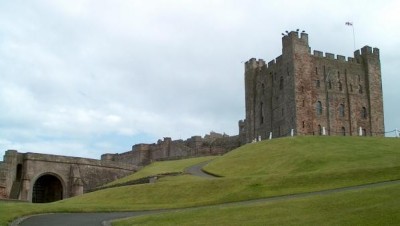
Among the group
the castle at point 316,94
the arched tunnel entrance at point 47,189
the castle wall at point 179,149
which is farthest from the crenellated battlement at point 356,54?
the arched tunnel entrance at point 47,189

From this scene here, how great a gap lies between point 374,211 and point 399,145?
98.3 ft

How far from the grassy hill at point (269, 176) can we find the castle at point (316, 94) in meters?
17.8

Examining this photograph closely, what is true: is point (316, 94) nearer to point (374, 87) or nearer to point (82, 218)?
point (374, 87)

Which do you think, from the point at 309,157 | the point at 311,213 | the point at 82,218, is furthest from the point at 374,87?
the point at 311,213

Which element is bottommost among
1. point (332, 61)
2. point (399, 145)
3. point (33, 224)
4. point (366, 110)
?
point (33, 224)

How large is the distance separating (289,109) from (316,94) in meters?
4.55

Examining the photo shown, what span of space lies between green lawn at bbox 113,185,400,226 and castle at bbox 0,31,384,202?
41613mm

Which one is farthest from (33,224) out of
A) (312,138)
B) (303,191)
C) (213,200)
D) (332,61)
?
(332,61)

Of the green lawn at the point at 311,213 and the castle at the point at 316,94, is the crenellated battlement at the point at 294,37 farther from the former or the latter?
the green lawn at the point at 311,213

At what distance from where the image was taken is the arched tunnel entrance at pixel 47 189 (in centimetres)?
6475

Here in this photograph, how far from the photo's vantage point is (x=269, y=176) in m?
33.0

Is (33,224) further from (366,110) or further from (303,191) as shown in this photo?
(366,110)

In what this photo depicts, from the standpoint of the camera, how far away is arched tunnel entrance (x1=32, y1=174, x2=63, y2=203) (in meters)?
64.8

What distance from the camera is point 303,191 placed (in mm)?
27750
